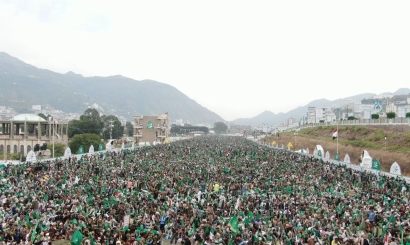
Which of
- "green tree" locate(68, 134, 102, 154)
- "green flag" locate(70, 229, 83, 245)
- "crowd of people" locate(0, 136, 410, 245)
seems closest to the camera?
"green flag" locate(70, 229, 83, 245)

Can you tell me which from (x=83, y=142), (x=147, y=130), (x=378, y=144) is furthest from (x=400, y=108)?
(x=83, y=142)

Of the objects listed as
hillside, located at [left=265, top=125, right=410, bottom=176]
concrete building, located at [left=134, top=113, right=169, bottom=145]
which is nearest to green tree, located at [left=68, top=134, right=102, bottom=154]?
concrete building, located at [left=134, top=113, right=169, bottom=145]

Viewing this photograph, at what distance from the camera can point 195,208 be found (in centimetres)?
1588

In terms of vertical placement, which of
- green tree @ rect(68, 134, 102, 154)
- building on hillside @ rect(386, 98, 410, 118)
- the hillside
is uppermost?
building on hillside @ rect(386, 98, 410, 118)

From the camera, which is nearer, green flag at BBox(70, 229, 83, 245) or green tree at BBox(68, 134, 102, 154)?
green flag at BBox(70, 229, 83, 245)

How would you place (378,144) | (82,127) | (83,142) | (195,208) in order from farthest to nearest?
(82,127) < (83,142) < (378,144) < (195,208)

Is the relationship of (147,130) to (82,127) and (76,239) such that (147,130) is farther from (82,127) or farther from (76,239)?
(76,239)

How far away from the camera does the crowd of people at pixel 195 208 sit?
12.2m

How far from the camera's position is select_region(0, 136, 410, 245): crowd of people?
1220 cm

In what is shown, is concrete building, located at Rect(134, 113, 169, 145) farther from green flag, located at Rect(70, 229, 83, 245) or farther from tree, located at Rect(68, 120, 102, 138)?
green flag, located at Rect(70, 229, 83, 245)

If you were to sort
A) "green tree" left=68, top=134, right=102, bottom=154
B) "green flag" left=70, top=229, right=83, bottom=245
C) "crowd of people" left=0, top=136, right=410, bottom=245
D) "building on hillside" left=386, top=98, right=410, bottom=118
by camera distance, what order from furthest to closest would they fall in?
"building on hillside" left=386, top=98, right=410, bottom=118
"green tree" left=68, top=134, right=102, bottom=154
"crowd of people" left=0, top=136, right=410, bottom=245
"green flag" left=70, top=229, right=83, bottom=245

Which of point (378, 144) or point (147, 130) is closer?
point (378, 144)

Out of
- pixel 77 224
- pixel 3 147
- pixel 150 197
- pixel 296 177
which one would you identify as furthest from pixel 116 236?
pixel 3 147

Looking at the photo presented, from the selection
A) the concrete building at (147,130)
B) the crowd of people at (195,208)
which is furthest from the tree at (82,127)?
the crowd of people at (195,208)
